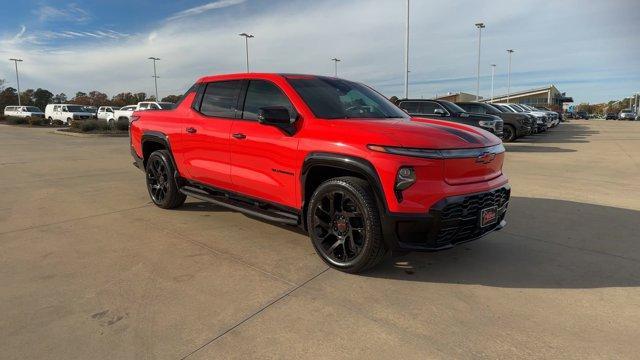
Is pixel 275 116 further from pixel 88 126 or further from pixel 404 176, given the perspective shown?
pixel 88 126

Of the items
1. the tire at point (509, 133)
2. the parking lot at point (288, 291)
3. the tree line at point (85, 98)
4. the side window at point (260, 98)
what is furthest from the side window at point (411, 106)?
the tree line at point (85, 98)

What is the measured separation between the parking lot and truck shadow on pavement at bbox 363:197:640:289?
0.02 meters

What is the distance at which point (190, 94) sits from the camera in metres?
5.61

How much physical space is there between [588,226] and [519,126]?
13.7 m

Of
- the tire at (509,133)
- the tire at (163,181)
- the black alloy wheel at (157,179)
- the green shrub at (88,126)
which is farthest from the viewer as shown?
the green shrub at (88,126)

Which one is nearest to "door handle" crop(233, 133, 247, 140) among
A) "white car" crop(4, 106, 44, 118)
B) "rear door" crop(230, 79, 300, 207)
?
"rear door" crop(230, 79, 300, 207)

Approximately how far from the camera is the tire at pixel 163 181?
5.79 meters

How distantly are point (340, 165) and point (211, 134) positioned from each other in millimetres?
1953

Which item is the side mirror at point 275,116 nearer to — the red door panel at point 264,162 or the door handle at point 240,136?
the red door panel at point 264,162

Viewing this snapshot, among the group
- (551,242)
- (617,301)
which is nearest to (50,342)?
(617,301)

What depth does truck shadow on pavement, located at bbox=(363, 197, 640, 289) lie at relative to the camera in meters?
3.75

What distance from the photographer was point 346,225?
3.79 metres

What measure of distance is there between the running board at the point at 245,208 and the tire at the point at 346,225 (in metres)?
0.34

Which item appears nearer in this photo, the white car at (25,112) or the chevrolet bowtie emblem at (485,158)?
the chevrolet bowtie emblem at (485,158)
